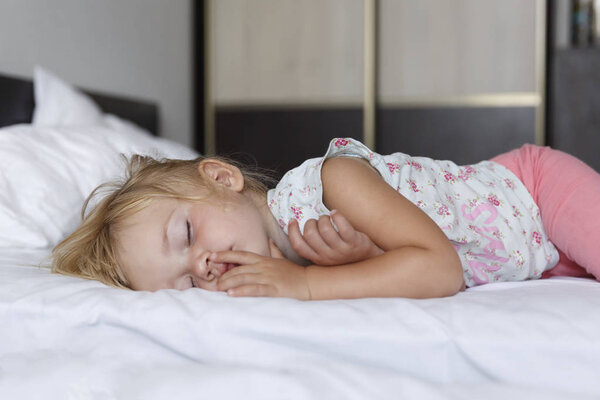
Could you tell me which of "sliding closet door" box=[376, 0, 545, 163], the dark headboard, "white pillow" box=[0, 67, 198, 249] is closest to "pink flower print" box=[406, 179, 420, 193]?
"white pillow" box=[0, 67, 198, 249]

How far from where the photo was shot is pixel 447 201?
3.82ft

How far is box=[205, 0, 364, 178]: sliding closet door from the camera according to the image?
3164 millimetres

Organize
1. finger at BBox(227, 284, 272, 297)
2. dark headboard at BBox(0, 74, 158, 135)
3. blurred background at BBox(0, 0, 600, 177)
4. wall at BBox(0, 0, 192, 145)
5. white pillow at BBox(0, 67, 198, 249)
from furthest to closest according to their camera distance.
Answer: blurred background at BBox(0, 0, 600, 177), wall at BBox(0, 0, 192, 145), dark headboard at BBox(0, 74, 158, 135), white pillow at BBox(0, 67, 198, 249), finger at BBox(227, 284, 272, 297)

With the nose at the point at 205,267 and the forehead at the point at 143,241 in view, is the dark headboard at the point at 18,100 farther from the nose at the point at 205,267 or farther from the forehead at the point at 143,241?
the nose at the point at 205,267

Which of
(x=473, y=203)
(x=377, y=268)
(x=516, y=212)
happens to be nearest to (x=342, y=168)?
(x=377, y=268)

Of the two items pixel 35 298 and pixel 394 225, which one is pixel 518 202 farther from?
pixel 35 298

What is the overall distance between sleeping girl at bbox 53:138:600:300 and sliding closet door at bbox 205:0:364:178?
193 centimetres

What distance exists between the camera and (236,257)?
95 cm

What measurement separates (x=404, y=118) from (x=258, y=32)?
0.90 m

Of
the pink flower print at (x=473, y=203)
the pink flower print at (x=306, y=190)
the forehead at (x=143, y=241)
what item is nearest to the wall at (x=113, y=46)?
the forehead at (x=143, y=241)

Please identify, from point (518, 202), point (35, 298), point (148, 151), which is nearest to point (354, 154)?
point (518, 202)

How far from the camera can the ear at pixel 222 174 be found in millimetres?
1142

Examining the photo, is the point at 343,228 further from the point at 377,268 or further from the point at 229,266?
the point at 229,266

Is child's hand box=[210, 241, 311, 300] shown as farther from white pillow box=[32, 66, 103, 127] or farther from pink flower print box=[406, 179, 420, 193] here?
white pillow box=[32, 66, 103, 127]
